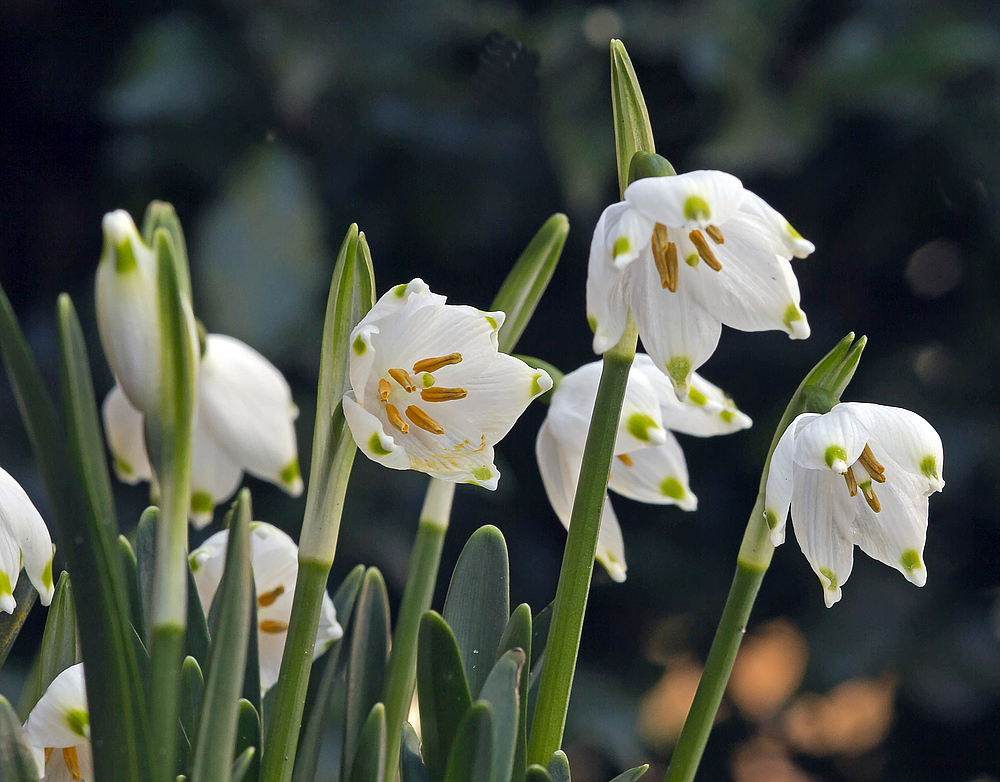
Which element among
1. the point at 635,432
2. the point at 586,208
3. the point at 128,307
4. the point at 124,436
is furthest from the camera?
the point at 586,208

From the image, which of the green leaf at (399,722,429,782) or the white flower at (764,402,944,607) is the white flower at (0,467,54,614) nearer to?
the green leaf at (399,722,429,782)

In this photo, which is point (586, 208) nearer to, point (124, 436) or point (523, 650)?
point (124, 436)

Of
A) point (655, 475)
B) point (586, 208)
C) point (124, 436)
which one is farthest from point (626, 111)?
point (586, 208)

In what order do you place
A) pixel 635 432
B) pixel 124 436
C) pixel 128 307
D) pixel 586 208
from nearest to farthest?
pixel 128 307, pixel 635 432, pixel 124 436, pixel 586 208

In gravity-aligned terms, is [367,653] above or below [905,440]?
below

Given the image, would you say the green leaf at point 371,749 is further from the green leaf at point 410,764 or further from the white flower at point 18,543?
the white flower at point 18,543

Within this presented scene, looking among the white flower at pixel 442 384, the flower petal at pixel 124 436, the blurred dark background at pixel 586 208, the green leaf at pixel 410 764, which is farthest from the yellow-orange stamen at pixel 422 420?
the blurred dark background at pixel 586 208
